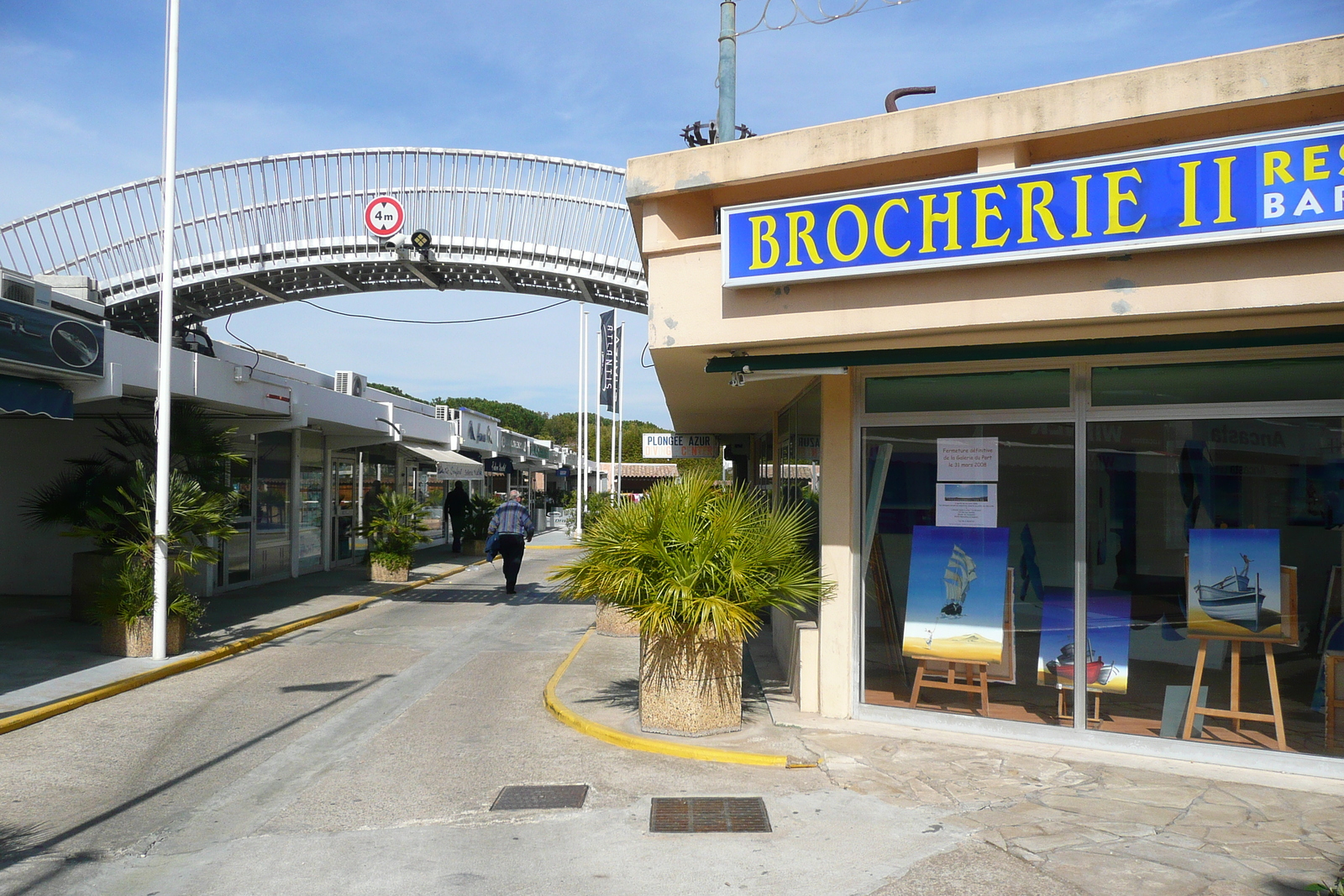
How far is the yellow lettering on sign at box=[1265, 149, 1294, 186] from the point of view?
6094mm

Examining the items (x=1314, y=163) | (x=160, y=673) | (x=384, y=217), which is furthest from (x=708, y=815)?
(x=384, y=217)

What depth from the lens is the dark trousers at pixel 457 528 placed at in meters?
28.2

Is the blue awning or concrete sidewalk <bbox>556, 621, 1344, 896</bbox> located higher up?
the blue awning

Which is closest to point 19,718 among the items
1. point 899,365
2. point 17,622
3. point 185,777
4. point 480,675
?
point 185,777

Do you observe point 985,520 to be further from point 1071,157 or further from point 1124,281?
point 1071,157

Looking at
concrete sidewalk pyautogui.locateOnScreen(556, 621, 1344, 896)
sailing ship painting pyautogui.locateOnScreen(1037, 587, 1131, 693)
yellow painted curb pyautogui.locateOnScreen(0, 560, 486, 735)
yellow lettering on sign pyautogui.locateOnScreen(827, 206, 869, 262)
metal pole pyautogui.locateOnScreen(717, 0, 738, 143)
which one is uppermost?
metal pole pyautogui.locateOnScreen(717, 0, 738, 143)

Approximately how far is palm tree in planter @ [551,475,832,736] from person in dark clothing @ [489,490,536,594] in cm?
992

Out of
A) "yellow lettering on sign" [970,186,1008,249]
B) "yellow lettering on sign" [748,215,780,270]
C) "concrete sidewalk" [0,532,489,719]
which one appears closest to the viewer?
"yellow lettering on sign" [970,186,1008,249]

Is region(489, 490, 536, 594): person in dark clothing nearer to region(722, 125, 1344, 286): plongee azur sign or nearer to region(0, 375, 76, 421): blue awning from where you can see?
region(0, 375, 76, 421): blue awning

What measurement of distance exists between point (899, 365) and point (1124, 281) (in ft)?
6.46

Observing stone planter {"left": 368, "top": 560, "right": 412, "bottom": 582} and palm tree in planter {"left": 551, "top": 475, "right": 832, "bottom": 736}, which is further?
stone planter {"left": 368, "top": 560, "right": 412, "bottom": 582}

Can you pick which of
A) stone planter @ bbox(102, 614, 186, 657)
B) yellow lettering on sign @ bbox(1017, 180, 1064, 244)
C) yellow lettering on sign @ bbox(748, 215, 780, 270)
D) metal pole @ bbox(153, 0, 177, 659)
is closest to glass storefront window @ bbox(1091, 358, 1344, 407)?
yellow lettering on sign @ bbox(1017, 180, 1064, 244)

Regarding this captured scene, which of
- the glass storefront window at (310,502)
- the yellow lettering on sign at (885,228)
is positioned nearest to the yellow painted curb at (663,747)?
the yellow lettering on sign at (885,228)

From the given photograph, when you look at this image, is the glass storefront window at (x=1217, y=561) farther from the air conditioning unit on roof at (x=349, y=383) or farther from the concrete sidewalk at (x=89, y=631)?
the air conditioning unit on roof at (x=349, y=383)
